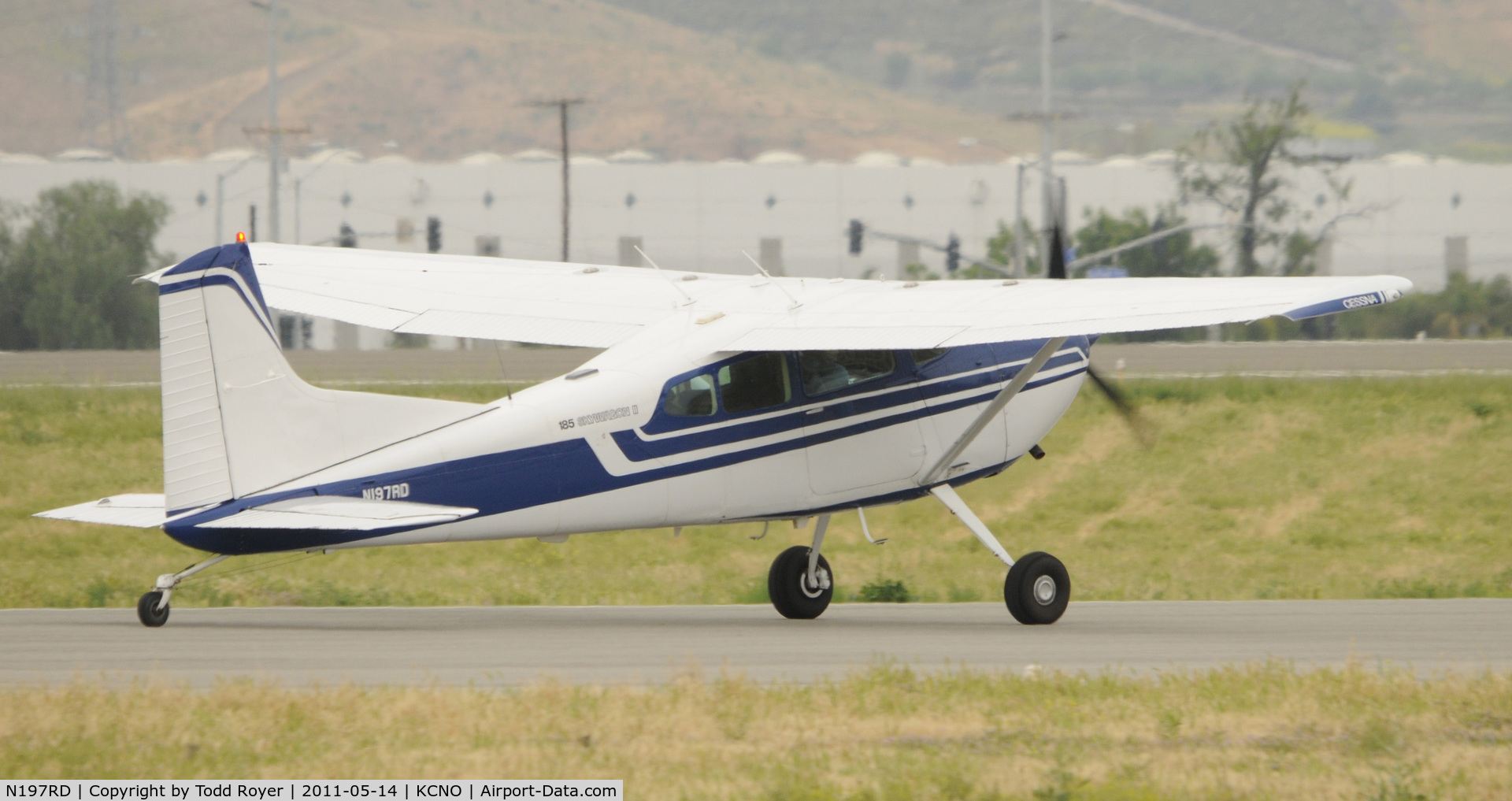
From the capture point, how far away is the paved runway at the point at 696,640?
1174 centimetres

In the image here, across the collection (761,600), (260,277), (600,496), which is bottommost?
(761,600)

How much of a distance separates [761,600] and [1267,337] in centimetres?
4503

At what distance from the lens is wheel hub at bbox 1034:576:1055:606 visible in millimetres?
14836

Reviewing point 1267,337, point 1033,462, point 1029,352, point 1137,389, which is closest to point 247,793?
point 1029,352

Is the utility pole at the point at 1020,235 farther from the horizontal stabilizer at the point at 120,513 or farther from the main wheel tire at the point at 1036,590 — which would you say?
the horizontal stabilizer at the point at 120,513

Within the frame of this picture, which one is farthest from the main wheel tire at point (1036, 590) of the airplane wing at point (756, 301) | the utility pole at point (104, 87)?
the utility pole at point (104, 87)

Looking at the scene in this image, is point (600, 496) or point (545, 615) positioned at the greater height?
point (600, 496)

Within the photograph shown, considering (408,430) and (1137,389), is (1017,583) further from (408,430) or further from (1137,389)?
A: (1137,389)

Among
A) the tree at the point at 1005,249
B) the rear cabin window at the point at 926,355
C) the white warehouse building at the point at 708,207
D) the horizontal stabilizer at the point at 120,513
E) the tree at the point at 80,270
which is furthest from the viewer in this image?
the white warehouse building at the point at 708,207

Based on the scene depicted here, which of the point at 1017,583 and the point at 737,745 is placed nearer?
the point at 737,745

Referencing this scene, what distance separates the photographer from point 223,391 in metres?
12.4

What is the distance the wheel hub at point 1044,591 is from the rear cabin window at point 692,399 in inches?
A: 134

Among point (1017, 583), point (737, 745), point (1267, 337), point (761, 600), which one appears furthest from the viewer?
point (1267, 337)

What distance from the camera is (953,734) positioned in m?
8.98
